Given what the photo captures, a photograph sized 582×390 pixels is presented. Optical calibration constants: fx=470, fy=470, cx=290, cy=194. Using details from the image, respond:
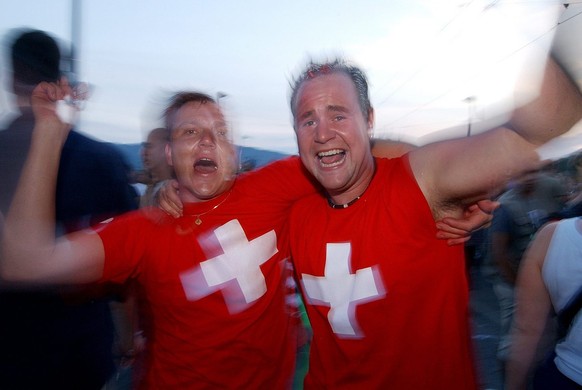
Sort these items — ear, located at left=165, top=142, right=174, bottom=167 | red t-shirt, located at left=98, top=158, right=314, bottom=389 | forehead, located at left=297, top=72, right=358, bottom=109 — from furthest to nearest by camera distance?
ear, located at left=165, top=142, right=174, bottom=167
forehead, located at left=297, top=72, right=358, bottom=109
red t-shirt, located at left=98, top=158, right=314, bottom=389

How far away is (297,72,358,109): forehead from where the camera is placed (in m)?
1.94

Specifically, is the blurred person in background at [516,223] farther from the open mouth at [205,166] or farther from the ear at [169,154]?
the ear at [169,154]

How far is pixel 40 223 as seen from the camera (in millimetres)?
1577

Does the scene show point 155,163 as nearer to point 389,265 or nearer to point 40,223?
point 40,223

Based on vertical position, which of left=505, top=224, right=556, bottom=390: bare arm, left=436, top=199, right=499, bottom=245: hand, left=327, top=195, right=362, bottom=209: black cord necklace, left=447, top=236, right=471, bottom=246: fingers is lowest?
left=505, top=224, right=556, bottom=390: bare arm

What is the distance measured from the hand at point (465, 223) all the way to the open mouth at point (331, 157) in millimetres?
464

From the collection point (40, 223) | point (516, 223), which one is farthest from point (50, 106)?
point (516, 223)

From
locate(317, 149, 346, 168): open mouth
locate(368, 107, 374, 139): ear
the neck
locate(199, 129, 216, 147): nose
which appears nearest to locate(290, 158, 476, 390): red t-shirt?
the neck

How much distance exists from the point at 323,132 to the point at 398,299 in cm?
72

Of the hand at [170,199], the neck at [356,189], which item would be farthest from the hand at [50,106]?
the neck at [356,189]

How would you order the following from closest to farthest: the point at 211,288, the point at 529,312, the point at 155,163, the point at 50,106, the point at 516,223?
the point at 50,106 → the point at 211,288 → the point at 529,312 → the point at 155,163 → the point at 516,223

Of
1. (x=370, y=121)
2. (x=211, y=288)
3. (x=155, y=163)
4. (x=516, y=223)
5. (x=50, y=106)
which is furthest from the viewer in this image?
(x=516, y=223)

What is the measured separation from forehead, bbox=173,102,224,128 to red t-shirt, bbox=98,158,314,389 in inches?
15.3

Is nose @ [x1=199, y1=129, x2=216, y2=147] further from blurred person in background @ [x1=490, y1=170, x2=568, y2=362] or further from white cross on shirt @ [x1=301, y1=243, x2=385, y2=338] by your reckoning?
blurred person in background @ [x1=490, y1=170, x2=568, y2=362]
